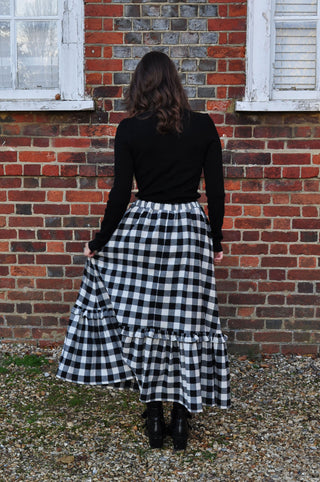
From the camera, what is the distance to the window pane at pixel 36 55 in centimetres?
420

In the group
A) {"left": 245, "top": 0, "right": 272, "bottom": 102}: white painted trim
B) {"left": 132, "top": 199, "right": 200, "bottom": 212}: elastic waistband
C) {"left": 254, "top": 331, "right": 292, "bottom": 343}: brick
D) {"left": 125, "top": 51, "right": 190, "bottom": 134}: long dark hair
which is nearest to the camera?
{"left": 125, "top": 51, "right": 190, "bottom": 134}: long dark hair

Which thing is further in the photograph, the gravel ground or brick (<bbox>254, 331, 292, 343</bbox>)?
brick (<bbox>254, 331, 292, 343</bbox>)

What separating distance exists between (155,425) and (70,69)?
2523mm

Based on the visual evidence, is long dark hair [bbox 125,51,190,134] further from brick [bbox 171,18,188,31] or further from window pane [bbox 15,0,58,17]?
window pane [bbox 15,0,58,17]

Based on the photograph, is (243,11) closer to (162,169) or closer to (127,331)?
(162,169)

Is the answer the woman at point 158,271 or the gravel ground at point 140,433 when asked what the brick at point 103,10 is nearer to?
the woman at point 158,271

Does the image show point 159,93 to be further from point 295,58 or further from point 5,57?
point 5,57

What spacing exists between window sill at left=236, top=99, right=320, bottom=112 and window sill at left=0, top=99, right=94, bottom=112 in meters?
1.08

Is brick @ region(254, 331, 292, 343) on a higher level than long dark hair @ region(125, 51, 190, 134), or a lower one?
lower

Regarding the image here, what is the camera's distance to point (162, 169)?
2.80m

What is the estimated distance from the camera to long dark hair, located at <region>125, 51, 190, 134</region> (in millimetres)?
2756

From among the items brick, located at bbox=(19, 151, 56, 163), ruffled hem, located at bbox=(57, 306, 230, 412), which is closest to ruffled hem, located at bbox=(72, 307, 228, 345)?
ruffled hem, located at bbox=(57, 306, 230, 412)

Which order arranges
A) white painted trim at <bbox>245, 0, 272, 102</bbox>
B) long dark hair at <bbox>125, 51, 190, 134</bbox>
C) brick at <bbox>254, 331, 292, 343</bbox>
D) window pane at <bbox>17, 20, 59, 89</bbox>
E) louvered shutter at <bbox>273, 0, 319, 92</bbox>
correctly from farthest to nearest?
brick at <bbox>254, 331, 292, 343</bbox>
window pane at <bbox>17, 20, 59, 89</bbox>
louvered shutter at <bbox>273, 0, 319, 92</bbox>
white painted trim at <bbox>245, 0, 272, 102</bbox>
long dark hair at <bbox>125, 51, 190, 134</bbox>

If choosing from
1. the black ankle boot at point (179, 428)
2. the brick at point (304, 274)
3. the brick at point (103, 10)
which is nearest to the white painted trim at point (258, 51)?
the brick at point (103, 10)
